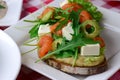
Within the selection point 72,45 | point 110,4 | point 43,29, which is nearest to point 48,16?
point 43,29

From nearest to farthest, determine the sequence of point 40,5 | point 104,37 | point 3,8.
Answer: point 104,37 → point 3,8 → point 40,5

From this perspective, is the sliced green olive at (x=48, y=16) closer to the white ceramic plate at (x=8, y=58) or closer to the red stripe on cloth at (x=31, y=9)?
the white ceramic plate at (x=8, y=58)

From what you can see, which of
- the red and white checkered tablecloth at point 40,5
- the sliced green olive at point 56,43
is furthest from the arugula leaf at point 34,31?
the red and white checkered tablecloth at point 40,5

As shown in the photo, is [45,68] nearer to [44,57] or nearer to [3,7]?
[44,57]

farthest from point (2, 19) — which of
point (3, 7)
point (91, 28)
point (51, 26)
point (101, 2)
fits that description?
point (101, 2)

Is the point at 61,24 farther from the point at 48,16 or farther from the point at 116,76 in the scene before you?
the point at 116,76

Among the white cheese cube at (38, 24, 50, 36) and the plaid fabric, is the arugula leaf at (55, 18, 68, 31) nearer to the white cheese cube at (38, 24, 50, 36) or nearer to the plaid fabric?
the white cheese cube at (38, 24, 50, 36)
